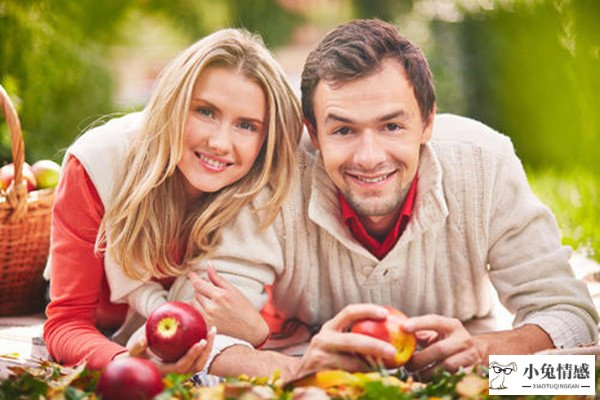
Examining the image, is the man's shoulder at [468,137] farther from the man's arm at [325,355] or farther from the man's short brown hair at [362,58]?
the man's arm at [325,355]

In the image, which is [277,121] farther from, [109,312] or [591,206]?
[591,206]

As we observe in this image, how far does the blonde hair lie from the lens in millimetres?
3316

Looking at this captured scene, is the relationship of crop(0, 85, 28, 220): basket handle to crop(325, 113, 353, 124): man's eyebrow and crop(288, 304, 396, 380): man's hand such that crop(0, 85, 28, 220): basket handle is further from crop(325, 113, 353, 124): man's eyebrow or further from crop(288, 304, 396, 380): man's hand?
crop(288, 304, 396, 380): man's hand

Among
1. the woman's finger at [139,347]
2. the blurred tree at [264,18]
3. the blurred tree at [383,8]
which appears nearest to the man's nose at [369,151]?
the woman's finger at [139,347]

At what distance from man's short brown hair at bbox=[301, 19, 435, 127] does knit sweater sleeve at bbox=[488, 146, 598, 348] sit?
0.45m

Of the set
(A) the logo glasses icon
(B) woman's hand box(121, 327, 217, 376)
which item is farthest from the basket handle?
(A) the logo glasses icon

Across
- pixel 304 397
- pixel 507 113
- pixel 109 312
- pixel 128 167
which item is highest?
pixel 507 113

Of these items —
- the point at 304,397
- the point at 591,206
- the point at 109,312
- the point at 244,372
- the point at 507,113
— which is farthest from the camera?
the point at 507,113

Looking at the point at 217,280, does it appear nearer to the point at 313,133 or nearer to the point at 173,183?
the point at 173,183

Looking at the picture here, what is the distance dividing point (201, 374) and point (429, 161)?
47.1 inches

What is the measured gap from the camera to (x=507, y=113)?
918 centimetres

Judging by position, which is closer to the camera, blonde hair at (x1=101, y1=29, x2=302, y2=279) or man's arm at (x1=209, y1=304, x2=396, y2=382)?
man's arm at (x1=209, y1=304, x2=396, y2=382)

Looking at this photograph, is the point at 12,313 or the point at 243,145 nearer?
the point at 243,145

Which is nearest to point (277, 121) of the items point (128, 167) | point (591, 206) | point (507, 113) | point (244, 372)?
point (128, 167)
